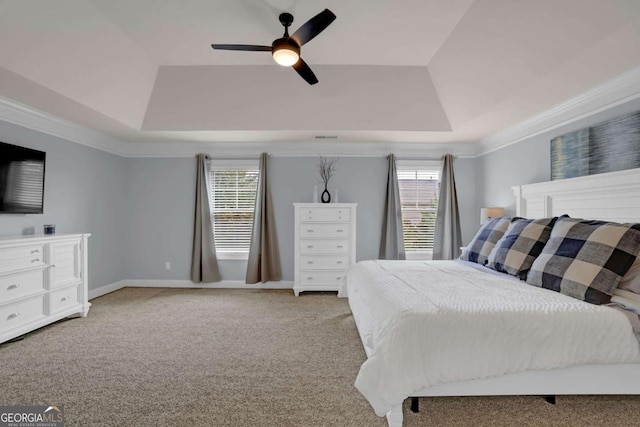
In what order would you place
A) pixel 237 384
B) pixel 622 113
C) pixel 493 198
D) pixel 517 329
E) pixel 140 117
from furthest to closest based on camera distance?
pixel 493 198 < pixel 140 117 < pixel 622 113 < pixel 237 384 < pixel 517 329

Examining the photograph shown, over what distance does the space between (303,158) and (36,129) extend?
3.43 m

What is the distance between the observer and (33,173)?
3410mm

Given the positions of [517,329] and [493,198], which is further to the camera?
[493,198]

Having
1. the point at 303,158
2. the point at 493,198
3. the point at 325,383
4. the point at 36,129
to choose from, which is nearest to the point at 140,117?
the point at 36,129

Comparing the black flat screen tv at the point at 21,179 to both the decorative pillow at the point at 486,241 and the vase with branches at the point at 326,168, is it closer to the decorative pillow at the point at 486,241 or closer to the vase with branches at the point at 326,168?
the vase with branches at the point at 326,168

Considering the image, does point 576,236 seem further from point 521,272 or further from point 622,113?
point 622,113

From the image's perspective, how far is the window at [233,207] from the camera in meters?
5.11

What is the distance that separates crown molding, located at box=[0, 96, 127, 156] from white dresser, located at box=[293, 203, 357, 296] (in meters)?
3.08

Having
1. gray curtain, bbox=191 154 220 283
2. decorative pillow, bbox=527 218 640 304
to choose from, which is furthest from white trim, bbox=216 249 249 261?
decorative pillow, bbox=527 218 640 304

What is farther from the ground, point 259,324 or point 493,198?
point 493,198

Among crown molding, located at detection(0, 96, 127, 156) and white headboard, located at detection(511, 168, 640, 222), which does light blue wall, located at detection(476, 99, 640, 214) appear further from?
crown molding, located at detection(0, 96, 127, 156)

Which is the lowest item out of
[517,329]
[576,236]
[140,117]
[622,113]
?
[517,329]

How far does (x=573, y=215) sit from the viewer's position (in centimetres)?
289

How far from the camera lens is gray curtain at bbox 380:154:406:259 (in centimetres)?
495
